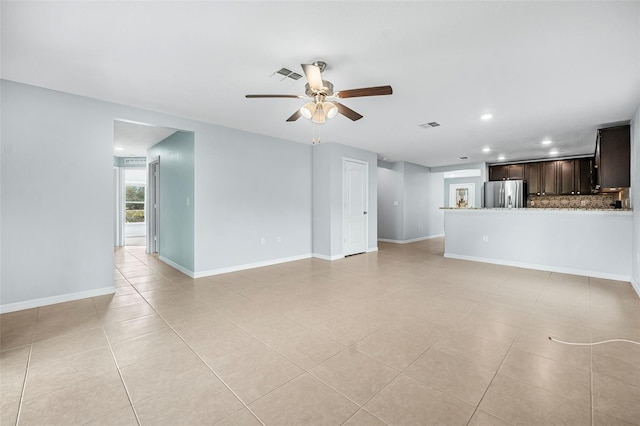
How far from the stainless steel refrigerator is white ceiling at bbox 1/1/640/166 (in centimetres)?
376

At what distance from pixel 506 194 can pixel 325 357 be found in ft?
26.0

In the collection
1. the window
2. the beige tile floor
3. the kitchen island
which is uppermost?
the window

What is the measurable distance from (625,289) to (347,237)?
176 inches

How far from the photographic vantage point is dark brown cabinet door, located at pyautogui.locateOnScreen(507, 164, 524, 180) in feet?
26.7

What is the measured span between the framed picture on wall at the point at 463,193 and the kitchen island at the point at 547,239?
6472mm

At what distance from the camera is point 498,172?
27.9 ft

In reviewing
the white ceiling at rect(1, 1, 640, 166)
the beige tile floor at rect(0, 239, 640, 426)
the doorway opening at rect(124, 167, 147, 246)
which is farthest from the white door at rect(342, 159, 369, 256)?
the doorway opening at rect(124, 167, 147, 246)

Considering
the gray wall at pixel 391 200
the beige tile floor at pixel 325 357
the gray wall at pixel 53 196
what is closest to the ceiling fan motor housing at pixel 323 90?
the beige tile floor at pixel 325 357

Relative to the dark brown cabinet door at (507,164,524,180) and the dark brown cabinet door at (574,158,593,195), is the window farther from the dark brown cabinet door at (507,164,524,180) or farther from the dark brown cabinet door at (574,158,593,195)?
the dark brown cabinet door at (574,158,593,195)

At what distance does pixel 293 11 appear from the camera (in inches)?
77.2

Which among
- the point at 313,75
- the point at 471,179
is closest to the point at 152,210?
the point at 313,75

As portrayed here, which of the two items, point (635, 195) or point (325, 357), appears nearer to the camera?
point (325, 357)

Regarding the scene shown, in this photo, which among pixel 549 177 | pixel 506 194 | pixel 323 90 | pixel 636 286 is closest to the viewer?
pixel 323 90

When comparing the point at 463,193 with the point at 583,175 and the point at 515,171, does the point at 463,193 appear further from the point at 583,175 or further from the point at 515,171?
the point at 583,175
